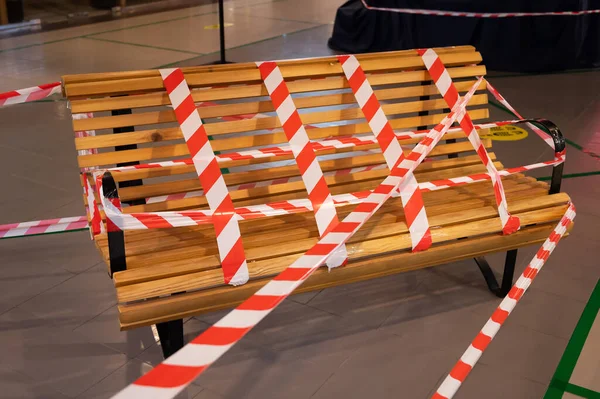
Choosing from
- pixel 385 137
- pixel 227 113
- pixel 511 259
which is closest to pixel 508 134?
pixel 511 259

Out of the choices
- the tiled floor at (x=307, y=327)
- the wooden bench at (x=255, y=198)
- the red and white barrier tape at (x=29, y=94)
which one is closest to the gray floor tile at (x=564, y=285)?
the tiled floor at (x=307, y=327)

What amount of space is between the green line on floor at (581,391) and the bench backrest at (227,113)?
136cm

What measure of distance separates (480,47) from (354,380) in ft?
20.4

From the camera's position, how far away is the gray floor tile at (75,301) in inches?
132

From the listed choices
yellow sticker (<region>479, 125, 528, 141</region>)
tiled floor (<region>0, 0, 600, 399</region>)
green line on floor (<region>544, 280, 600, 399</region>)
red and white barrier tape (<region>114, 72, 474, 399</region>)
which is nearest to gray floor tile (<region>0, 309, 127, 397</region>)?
tiled floor (<region>0, 0, 600, 399</region>)

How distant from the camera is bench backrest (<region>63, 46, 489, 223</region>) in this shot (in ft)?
9.81

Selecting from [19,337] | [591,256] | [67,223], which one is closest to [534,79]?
[591,256]

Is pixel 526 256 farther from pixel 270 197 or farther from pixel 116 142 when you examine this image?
pixel 116 142

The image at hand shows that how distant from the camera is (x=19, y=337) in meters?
3.19

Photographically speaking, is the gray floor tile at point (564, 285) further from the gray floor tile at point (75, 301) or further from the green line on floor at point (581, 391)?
the gray floor tile at point (75, 301)

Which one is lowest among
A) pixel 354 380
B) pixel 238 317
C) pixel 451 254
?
pixel 354 380

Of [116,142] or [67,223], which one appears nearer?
[116,142]

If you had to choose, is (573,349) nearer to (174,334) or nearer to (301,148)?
(301,148)

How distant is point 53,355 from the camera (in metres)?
3.07
